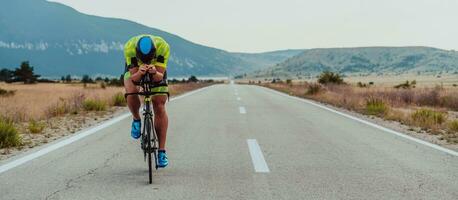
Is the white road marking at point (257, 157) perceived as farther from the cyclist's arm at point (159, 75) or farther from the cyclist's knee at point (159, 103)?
the cyclist's arm at point (159, 75)

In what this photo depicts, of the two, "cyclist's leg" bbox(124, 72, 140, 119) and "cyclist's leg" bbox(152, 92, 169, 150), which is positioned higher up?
"cyclist's leg" bbox(124, 72, 140, 119)

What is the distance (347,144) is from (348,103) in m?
12.1

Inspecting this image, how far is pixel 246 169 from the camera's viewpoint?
6.77m

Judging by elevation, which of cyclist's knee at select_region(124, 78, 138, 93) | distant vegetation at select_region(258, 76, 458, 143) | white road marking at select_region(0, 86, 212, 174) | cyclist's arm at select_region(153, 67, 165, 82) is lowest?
distant vegetation at select_region(258, 76, 458, 143)

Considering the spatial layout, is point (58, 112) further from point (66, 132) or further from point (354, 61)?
point (354, 61)

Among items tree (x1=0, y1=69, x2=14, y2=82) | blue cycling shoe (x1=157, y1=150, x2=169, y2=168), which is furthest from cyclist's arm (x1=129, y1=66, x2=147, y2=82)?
tree (x1=0, y1=69, x2=14, y2=82)

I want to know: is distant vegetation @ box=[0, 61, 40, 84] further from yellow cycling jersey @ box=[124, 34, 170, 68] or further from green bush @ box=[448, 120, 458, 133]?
yellow cycling jersey @ box=[124, 34, 170, 68]

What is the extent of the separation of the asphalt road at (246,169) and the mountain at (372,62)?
156m

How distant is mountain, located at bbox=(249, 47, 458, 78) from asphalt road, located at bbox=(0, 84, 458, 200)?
15584 cm

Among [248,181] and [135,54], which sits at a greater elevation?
[135,54]

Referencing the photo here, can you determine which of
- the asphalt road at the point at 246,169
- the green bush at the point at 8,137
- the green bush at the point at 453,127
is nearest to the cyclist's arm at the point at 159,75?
the asphalt road at the point at 246,169

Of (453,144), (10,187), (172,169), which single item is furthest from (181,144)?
(453,144)

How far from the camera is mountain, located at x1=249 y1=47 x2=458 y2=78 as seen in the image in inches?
6428

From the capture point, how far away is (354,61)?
183 metres
